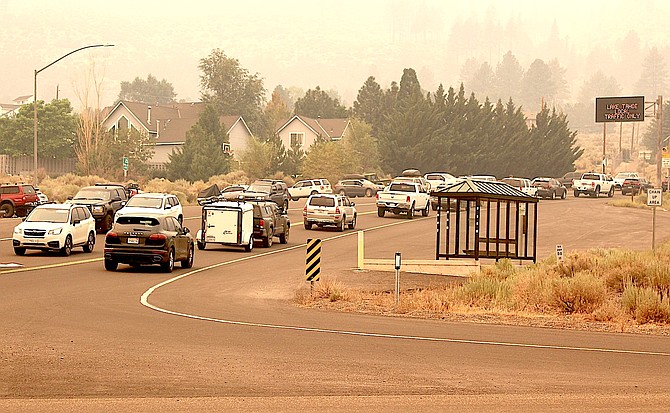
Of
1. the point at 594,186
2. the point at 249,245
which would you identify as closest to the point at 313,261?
the point at 249,245

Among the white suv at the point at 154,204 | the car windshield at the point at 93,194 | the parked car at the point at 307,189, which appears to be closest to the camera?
the white suv at the point at 154,204

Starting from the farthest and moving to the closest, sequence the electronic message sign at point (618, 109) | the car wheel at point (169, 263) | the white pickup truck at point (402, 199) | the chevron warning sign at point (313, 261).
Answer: the electronic message sign at point (618, 109) → the white pickup truck at point (402, 199) → the car wheel at point (169, 263) → the chevron warning sign at point (313, 261)

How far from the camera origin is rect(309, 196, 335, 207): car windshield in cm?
5048

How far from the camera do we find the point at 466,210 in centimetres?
3472

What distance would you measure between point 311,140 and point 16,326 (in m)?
116

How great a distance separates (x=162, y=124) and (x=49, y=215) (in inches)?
3401

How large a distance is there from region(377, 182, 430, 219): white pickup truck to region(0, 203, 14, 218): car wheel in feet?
67.3

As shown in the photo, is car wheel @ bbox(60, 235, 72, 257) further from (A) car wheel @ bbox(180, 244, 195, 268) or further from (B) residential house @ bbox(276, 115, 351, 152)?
(B) residential house @ bbox(276, 115, 351, 152)

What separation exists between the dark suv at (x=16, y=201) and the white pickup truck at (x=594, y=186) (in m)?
54.2

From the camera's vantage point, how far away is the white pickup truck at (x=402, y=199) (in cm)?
6062

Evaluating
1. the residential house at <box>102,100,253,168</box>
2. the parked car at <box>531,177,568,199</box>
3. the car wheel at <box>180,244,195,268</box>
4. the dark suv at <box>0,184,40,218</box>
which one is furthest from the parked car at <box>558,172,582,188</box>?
the car wheel at <box>180,244,195,268</box>

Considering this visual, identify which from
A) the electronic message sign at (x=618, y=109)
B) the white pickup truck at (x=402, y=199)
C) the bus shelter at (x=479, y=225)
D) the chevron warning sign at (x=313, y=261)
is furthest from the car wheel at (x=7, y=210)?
the electronic message sign at (x=618, y=109)

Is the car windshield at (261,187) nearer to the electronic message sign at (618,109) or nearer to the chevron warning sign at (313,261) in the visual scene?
the chevron warning sign at (313,261)

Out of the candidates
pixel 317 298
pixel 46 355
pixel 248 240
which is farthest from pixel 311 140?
pixel 46 355
